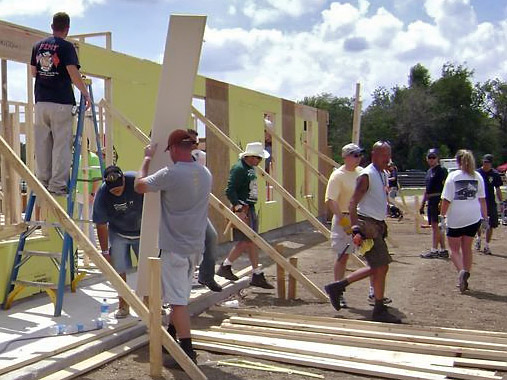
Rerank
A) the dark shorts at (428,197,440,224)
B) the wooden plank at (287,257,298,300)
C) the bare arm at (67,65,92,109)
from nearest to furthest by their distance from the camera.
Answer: the bare arm at (67,65,92,109) < the wooden plank at (287,257,298,300) < the dark shorts at (428,197,440,224)

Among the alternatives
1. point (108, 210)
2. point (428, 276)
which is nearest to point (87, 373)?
point (108, 210)

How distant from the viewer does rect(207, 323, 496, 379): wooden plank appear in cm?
464

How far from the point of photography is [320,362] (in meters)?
4.98

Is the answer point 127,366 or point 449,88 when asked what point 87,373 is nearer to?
point 127,366

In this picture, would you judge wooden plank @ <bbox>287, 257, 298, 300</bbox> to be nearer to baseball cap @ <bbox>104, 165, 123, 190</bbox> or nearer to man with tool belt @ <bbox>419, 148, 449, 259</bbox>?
baseball cap @ <bbox>104, 165, 123, 190</bbox>

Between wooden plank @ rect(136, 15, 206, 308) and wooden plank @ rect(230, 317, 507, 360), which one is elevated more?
wooden plank @ rect(136, 15, 206, 308)

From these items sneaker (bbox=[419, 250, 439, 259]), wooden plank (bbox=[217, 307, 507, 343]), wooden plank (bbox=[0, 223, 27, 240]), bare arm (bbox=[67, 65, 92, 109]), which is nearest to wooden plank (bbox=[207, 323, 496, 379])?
wooden plank (bbox=[217, 307, 507, 343])

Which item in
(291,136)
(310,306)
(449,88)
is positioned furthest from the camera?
(449,88)

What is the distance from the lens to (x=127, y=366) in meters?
4.97

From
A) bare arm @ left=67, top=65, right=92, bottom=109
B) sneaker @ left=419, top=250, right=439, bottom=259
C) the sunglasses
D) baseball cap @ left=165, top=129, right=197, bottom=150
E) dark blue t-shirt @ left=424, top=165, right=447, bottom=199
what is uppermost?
bare arm @ left=67, top=65, right=92, bottom=109

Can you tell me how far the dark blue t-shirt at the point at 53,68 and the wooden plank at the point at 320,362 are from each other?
8.89ft

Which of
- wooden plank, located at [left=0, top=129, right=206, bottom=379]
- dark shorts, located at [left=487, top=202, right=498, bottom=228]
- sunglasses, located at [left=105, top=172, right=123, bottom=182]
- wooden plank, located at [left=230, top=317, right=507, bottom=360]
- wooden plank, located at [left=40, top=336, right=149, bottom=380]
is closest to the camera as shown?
wooden plank, located at [left=0, top=129, right=206, bottom=379]

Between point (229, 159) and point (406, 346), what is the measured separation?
7.01 meters

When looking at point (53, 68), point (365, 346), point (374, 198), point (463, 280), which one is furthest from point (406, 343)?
point (53, 68)
